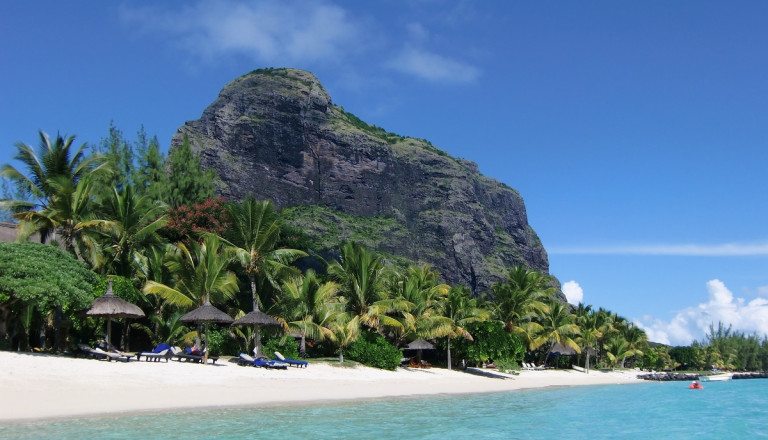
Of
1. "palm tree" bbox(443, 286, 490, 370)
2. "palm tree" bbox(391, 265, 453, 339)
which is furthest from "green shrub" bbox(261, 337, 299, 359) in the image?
"palm tree" bbox(443, 286, 490, 370)

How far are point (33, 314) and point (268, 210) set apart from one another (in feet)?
32.6

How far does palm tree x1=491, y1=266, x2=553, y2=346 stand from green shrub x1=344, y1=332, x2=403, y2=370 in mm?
14200

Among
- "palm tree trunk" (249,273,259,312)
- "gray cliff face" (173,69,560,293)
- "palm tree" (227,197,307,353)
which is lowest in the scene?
"palm tree trunk" (249,273,259,312)

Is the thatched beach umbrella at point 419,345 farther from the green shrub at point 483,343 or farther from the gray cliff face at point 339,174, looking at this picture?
the gray cliff face at point 339,174

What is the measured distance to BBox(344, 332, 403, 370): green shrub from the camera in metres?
27.9

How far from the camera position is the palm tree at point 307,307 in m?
26.2

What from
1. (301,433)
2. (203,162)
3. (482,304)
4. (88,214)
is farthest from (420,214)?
(301,433)

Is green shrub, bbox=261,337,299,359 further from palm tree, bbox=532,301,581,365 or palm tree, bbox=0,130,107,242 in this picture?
palm tree, bbox=532,301,581,365

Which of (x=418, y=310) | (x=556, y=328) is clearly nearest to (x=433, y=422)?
(x=418, y=310)

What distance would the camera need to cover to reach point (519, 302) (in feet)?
133

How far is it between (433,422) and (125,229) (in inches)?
677

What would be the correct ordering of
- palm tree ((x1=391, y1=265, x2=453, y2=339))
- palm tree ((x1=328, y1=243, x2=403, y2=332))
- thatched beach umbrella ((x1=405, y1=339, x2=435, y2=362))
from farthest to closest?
thatched beach umbrella ((x1=405, y1=339, x2=435, y2=362)), palm tree ((x1=391, y1=265, x2=453, y2=339)), palm tree ((x1=328, y1=243, x2=403, y2=332))

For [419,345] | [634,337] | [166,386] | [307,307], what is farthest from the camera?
[634,337]

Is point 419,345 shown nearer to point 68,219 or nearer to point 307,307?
point 307,307
